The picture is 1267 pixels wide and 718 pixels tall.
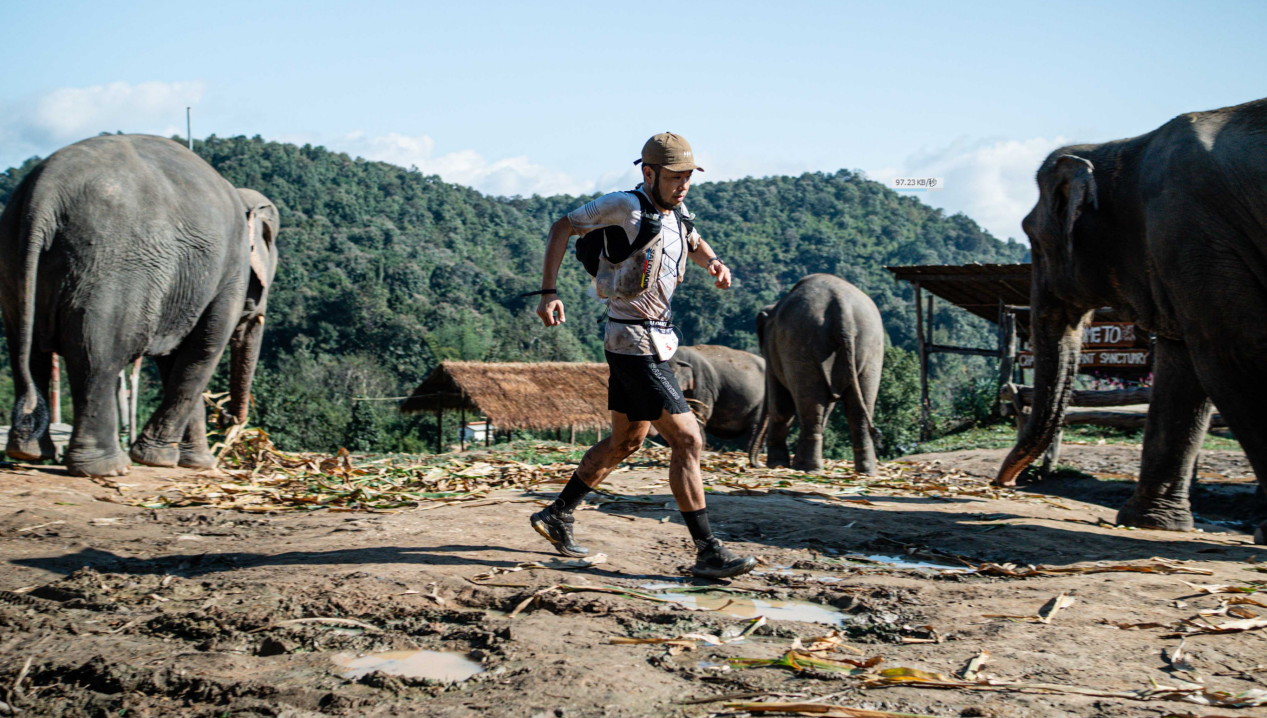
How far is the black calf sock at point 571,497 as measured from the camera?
4.68m

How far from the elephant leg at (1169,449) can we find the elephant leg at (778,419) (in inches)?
191

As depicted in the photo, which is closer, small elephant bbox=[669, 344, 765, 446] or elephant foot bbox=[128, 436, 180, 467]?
elephant foot bbox=[128, 436, 180, 467]

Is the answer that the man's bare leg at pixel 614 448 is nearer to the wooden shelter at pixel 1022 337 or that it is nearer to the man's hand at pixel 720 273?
the man's hand at pixel 720 273

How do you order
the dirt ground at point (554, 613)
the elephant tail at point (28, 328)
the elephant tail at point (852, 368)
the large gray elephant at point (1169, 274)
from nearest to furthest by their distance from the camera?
1. the dirt ground at point (554, 613)
2. the large gray elephant at point (1169, 274)
3. the elephant tail at point (28, 328)
4. the elephant tail at point (852, 368)

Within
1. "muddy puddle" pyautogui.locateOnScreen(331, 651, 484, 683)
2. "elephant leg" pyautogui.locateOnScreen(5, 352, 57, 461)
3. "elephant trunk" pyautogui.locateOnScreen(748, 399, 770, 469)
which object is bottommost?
"muddy puddle" pyautogui.locateOnScreen(331, 651, 484, 683)

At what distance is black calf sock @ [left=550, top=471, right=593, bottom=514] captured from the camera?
15.4ft

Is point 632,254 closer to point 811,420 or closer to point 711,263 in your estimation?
point 711,263

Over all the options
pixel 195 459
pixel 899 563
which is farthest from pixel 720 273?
pixel 195 459

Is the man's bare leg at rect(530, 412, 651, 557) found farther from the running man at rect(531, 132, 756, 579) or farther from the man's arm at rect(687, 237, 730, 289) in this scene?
the man's arm at rect(687, 237, 730, 289)

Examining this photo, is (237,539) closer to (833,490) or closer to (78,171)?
(78,171)

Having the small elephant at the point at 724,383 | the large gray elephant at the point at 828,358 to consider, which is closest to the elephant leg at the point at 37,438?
the large gray elephant at the point at 828,358

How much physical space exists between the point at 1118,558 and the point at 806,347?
16.6 feet

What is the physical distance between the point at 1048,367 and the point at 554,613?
4914mm

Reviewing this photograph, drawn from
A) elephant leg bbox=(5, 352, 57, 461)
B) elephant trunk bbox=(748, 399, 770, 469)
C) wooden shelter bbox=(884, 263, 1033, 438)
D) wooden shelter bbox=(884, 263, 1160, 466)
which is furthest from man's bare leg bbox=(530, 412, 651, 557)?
wooden shelter bbox=(884, 263, 1033, 438)
